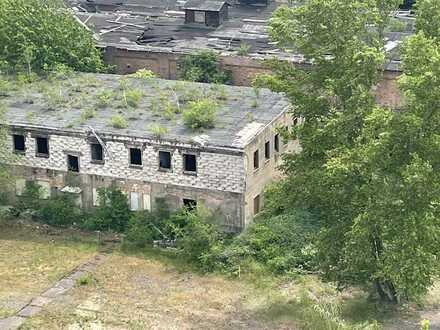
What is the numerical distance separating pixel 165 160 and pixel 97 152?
339 cm

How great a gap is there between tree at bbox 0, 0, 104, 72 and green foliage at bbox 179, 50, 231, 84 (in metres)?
7.09

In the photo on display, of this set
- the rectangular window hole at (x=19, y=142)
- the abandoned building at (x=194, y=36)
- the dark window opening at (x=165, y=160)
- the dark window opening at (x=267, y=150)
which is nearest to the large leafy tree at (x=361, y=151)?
the dark window opening at (x=267, y=150)

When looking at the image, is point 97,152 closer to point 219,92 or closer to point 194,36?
point 219,92

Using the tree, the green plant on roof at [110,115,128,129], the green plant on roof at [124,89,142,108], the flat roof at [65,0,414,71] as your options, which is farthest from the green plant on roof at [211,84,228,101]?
the tree

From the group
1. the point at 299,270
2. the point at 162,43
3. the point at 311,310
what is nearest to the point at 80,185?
the point at 299,270

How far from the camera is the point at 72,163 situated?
4697 centimetres

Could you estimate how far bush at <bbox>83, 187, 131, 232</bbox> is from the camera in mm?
45969

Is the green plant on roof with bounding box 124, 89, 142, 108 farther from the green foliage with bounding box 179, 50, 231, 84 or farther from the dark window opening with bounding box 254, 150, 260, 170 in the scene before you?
the green foliage with bounding box 179, 50, 231, 84

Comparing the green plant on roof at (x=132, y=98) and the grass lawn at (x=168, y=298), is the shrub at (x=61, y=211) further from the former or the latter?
the green plant on roof at (x=132, y=98)

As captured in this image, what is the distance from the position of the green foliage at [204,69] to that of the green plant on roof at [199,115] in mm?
13633

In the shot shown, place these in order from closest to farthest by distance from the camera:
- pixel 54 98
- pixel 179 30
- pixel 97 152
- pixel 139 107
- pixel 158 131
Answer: pixel 158 131 < pixel 97 152 < pixel 139 107 < pixel 54 98 < pixel 179 30

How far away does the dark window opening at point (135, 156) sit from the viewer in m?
45.6

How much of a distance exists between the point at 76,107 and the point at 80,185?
4184mm

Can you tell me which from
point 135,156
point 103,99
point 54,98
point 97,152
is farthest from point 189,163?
point 54,98
